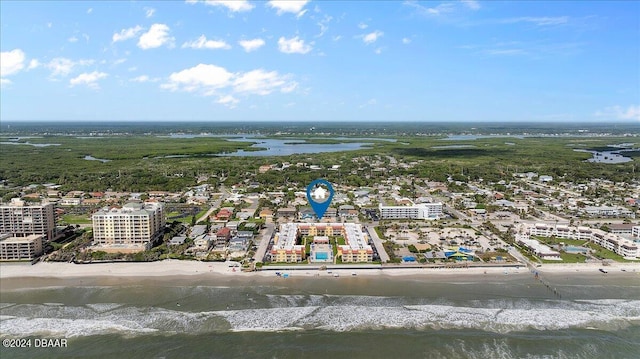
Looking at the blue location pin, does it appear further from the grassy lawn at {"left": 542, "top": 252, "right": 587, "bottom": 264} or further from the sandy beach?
the grassy lawn at {"left": 542, "top": 252, "right": 587, "bottom": 264}

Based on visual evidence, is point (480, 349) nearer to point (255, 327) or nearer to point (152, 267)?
point (255, 327)

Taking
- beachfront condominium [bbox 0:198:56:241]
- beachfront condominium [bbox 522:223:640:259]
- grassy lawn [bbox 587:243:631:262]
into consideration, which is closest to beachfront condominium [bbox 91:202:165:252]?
beachfront condominium [bbox 0:198:56:241]

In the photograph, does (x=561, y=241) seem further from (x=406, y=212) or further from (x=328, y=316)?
(x=328, y=316)

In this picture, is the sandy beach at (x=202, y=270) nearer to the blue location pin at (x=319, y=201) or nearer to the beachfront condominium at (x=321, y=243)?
the beachfront condominium at (x=321, y=243)

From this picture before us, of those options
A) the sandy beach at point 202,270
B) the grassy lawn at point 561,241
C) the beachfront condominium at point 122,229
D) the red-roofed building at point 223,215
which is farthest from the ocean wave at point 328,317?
the red-roofed building at point 223,215

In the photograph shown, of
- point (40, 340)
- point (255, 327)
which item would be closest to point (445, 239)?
point (255, 327)

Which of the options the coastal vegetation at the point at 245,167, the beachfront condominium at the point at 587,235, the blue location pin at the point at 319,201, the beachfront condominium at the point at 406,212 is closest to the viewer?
the beachfront condominium at the point at 587,235
